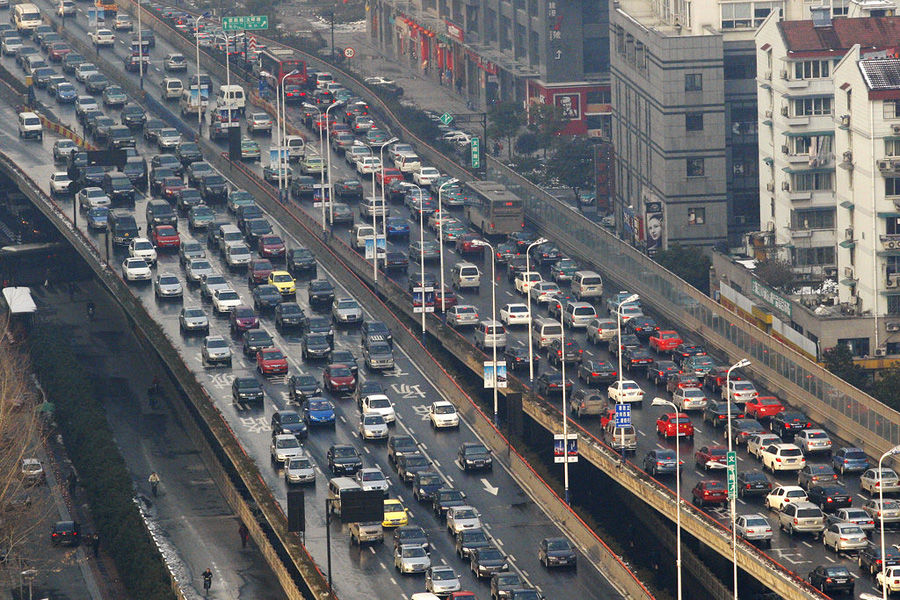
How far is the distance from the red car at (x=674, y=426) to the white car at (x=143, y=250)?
148 feet

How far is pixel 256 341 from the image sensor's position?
5502 inches

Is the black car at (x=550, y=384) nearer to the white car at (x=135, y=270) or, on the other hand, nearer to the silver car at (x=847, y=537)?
the silver car at (x=847, y=537)

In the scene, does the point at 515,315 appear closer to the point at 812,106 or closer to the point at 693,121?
the point at 812,106

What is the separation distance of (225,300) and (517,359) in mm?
21646

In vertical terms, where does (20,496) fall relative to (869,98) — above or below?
below

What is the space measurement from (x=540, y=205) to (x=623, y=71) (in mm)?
15398

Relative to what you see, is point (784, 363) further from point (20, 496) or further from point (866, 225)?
point (20, 496)

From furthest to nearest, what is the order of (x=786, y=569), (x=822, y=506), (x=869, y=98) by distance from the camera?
1. (x=869, y=98)
2. (x=822, y=506)
3. (x=786, y=569)

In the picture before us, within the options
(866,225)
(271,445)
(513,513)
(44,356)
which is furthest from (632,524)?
Answer: (44,356)

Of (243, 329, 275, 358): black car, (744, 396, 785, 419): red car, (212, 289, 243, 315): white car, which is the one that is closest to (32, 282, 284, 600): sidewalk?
(212, 289, 243, 315): white car

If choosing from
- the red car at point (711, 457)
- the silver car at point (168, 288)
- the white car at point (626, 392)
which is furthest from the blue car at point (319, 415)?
the silver car at point (168, 288)

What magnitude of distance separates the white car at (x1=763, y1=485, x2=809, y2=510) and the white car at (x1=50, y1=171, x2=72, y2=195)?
74838 millimetres

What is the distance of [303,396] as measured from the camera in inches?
5197

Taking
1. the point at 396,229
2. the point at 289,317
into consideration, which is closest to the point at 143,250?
the point at 289,317
